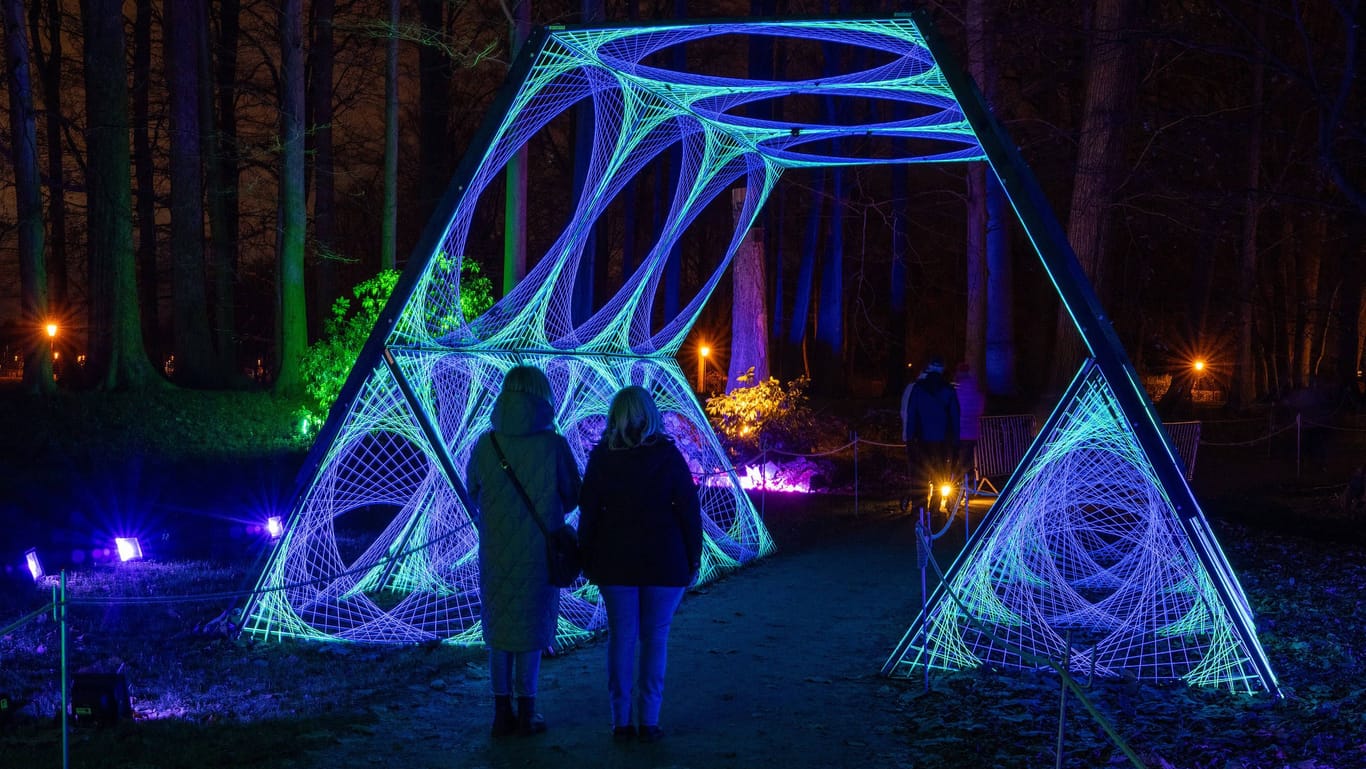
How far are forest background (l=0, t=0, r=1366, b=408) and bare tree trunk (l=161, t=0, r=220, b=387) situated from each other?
0.05 m

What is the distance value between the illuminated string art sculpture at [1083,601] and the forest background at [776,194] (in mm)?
2862

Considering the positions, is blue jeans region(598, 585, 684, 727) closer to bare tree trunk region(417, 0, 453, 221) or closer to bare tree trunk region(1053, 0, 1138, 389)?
bare tree trunk region(1053, 0, 1138, 389)

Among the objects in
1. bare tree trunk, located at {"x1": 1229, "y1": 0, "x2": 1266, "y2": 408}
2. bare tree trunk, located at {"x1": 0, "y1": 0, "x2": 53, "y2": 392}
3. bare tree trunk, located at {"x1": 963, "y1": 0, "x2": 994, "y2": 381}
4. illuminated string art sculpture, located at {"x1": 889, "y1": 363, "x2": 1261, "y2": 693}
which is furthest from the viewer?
bare tree trunk, located at {"x1": 1229, "y1": 0, "x2": 1266, "y2": 408}

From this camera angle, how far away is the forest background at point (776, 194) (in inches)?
647

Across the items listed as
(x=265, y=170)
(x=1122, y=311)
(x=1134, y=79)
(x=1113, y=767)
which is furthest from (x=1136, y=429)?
(x=1122, y=311)

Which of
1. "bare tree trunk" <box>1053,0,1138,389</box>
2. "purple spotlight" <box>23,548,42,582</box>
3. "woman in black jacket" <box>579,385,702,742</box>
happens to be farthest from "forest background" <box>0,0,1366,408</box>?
"purple spotlight" <box>23,548,42,582</box>

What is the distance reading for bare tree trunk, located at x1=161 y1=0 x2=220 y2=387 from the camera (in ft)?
65.7

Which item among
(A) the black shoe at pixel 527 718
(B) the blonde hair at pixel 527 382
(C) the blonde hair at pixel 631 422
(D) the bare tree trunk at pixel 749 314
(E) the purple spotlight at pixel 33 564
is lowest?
(A) the black shoe at pixel 527 718

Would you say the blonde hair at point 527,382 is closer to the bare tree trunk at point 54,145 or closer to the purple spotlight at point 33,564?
the purple spotlight at point 33,564

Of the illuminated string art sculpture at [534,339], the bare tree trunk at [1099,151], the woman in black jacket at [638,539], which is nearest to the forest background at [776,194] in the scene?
the bare tree trunk at [1099,151]

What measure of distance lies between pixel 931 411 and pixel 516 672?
26.2 feet

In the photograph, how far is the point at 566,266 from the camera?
9.99m

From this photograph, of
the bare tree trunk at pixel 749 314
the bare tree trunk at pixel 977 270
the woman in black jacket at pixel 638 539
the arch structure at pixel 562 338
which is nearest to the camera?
the woman in black jacket at pixel 638 539

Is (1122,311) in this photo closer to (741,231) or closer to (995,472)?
(995,472)
